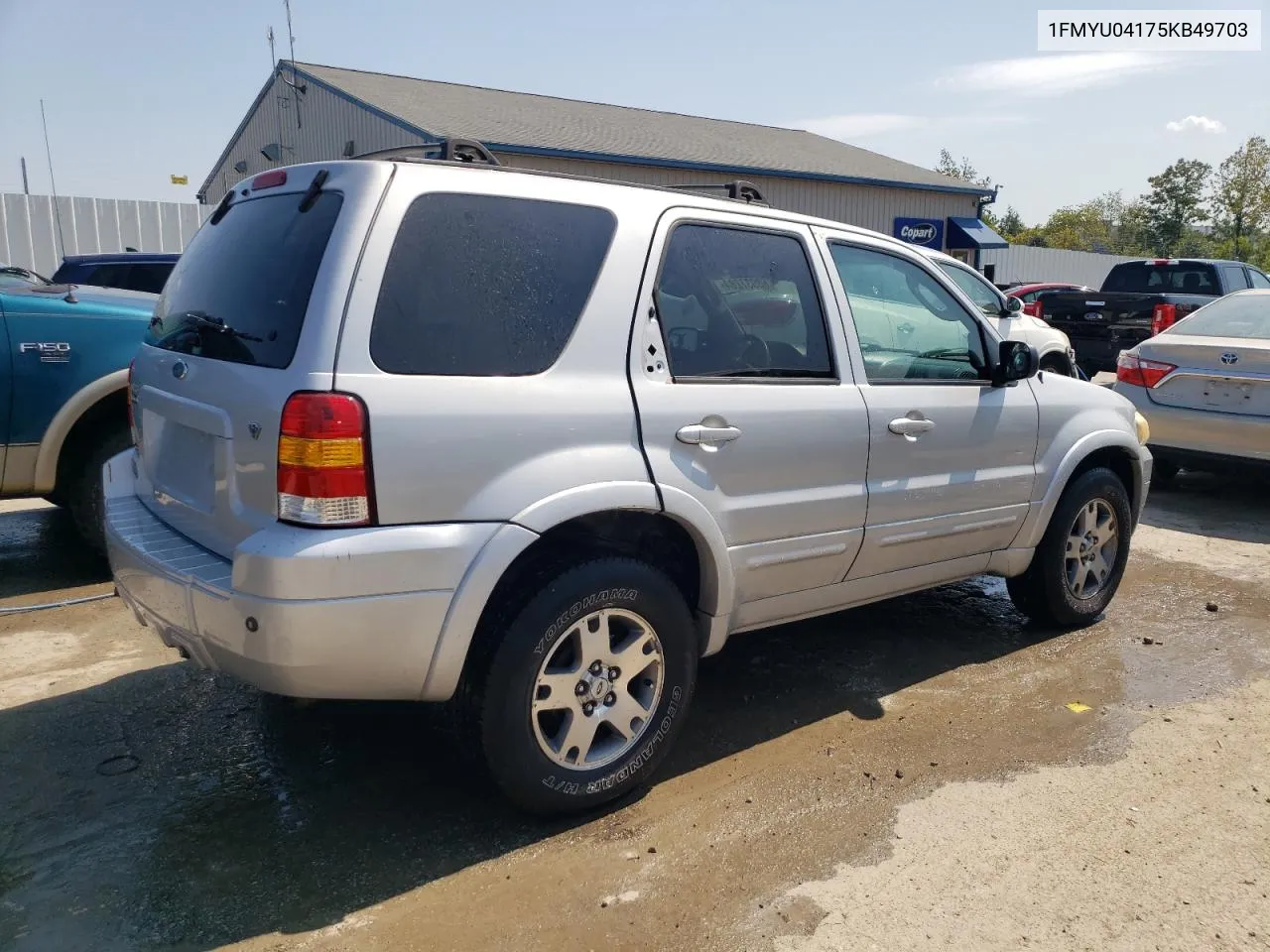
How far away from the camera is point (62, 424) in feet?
16.6

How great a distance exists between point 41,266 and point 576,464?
49.4 ft

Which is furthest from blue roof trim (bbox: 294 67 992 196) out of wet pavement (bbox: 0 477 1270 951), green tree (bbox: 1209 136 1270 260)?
Answer: green tree (bbox: 1209 136 1270 260)

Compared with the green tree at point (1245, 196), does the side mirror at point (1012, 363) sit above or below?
below

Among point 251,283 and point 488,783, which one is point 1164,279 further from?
point 251,283

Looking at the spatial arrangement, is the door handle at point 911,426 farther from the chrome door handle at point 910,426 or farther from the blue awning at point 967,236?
the blue awning at point 967,236

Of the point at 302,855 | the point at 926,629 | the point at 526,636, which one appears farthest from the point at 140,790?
the point at 926,629

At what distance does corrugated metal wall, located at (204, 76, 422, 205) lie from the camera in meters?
18.8

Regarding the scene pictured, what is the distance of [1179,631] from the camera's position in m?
5.00

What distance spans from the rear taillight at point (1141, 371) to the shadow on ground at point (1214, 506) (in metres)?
0.92

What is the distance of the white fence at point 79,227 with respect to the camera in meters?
14.4

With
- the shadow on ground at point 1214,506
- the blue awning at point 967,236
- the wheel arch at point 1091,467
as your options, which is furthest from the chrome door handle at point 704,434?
the blue awning at point 967,236

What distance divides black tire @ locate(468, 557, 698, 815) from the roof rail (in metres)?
1.36

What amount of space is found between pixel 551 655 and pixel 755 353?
1263mm

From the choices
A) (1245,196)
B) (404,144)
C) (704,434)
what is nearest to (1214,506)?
(704,434)
